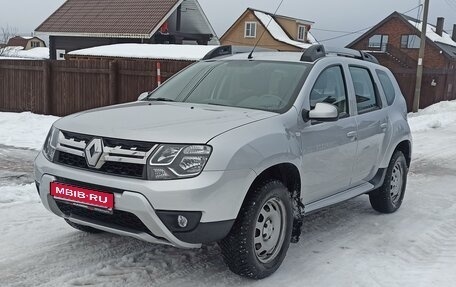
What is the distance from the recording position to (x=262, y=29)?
41312mm

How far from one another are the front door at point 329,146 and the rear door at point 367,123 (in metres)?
0.17

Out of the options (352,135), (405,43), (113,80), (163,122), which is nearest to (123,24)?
A: (113,80)

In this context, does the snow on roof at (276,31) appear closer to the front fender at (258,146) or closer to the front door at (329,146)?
the front door at (329,146)

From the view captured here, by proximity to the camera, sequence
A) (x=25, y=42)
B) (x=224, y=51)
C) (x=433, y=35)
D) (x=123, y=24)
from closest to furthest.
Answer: (x=224, y=51) → (x=123, y=24) → (x=433, y=35) → (x=25, y=42)

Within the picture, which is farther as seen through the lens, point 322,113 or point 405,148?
point 405,148

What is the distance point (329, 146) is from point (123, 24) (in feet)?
84.3

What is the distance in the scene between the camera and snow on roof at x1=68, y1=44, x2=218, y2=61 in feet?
56.7

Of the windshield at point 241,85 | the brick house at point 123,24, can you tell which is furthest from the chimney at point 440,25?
the windshield at point 241,85

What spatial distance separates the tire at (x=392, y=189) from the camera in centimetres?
586

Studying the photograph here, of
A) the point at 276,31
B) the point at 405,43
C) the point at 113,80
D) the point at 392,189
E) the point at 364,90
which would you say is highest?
the point at 276,31

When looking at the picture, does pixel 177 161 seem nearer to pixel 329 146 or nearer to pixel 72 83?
pixel 329 146

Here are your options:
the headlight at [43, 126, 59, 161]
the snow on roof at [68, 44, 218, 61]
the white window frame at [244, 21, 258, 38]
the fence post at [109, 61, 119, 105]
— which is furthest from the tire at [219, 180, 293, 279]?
the white window frame at [244, 21, 258, 38]

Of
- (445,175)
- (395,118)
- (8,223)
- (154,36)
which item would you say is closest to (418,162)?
(445,175)

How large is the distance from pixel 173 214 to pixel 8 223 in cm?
245
